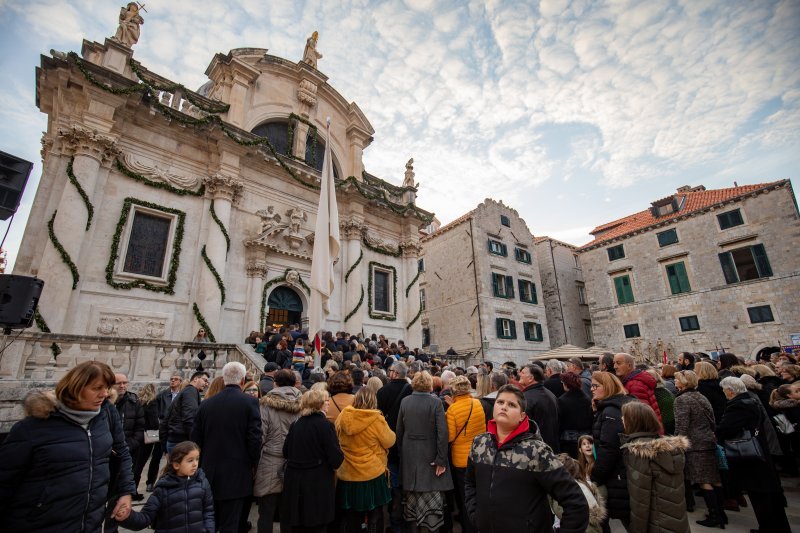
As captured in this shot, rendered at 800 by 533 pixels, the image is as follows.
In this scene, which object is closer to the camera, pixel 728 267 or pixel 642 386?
pixel 642 386

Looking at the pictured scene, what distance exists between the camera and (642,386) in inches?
170

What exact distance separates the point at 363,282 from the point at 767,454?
15.1m

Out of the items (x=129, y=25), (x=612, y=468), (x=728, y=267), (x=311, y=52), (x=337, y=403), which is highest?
(x=311, y=52)

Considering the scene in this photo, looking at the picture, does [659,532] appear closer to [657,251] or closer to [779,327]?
[779,327]

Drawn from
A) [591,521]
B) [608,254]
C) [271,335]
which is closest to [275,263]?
[271,335]

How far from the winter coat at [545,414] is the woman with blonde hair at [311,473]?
7.70ft

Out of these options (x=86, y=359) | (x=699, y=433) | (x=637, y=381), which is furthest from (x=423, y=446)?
(x=86, y=359)

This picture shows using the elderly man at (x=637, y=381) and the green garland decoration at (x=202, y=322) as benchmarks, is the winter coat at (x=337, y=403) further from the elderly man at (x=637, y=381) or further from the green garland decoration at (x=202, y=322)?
the green garland decoration at (x=202, y=322)

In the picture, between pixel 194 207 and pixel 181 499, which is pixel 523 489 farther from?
pixel 194 207

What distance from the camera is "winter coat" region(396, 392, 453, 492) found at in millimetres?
4047

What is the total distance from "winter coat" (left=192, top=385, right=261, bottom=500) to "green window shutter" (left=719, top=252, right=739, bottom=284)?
91.8ft

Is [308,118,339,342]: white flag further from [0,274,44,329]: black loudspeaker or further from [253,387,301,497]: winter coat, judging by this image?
[0,274,44,329]: black loudspeaker

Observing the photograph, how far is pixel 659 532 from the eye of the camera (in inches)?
113

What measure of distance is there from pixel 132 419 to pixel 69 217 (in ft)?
26.5
